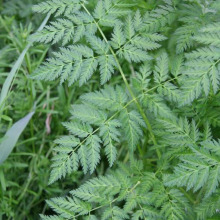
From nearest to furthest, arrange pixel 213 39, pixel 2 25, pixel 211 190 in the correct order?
pixel 211 190
pixel 213 39
pixel 2 25

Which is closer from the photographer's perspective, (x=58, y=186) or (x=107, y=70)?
(x=107, y=70)

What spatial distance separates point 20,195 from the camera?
232 centimetres

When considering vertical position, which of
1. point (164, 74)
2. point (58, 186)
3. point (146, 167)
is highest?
point (164, 74)

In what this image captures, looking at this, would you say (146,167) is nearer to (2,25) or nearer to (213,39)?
(213,39)

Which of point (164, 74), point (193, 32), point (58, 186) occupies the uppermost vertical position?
point (193, 32)

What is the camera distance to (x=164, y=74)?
72.6 inches

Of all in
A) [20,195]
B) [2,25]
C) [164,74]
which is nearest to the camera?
[164,74]

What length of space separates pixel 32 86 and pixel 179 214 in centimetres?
125

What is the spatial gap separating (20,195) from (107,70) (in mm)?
1037

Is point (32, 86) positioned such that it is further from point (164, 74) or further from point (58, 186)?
point (164, 74)

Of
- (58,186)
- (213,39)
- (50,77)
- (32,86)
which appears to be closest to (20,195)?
(58,186)

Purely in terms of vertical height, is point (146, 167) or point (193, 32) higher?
point (193, 32)

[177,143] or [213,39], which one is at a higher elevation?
[213,39]

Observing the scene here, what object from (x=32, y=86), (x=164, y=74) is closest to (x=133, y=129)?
(x=164, y=74)
